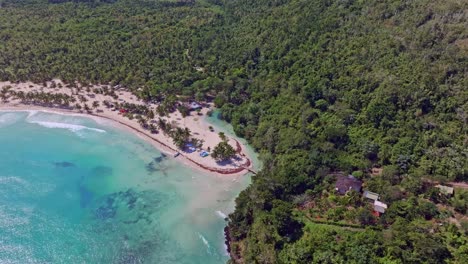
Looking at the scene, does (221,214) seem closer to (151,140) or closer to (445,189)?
(151,140)

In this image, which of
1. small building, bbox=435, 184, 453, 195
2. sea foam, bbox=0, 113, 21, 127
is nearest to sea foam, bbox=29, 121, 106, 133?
sea foam, bbox=0, 113, 21, 127

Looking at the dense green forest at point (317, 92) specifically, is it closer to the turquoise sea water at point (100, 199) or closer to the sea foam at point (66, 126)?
the turquoise sea water at point (100, 199)

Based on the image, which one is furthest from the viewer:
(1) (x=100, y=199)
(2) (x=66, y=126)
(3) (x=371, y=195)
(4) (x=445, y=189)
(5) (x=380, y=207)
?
(2) (x=66, y=126)

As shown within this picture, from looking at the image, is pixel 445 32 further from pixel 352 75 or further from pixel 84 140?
pixel 84 140

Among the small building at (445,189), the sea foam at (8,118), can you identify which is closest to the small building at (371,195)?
the small building at (445,189)

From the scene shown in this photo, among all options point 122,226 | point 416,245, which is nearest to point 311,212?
point 416,245

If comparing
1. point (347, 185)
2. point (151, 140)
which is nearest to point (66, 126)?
point (151, 140)
